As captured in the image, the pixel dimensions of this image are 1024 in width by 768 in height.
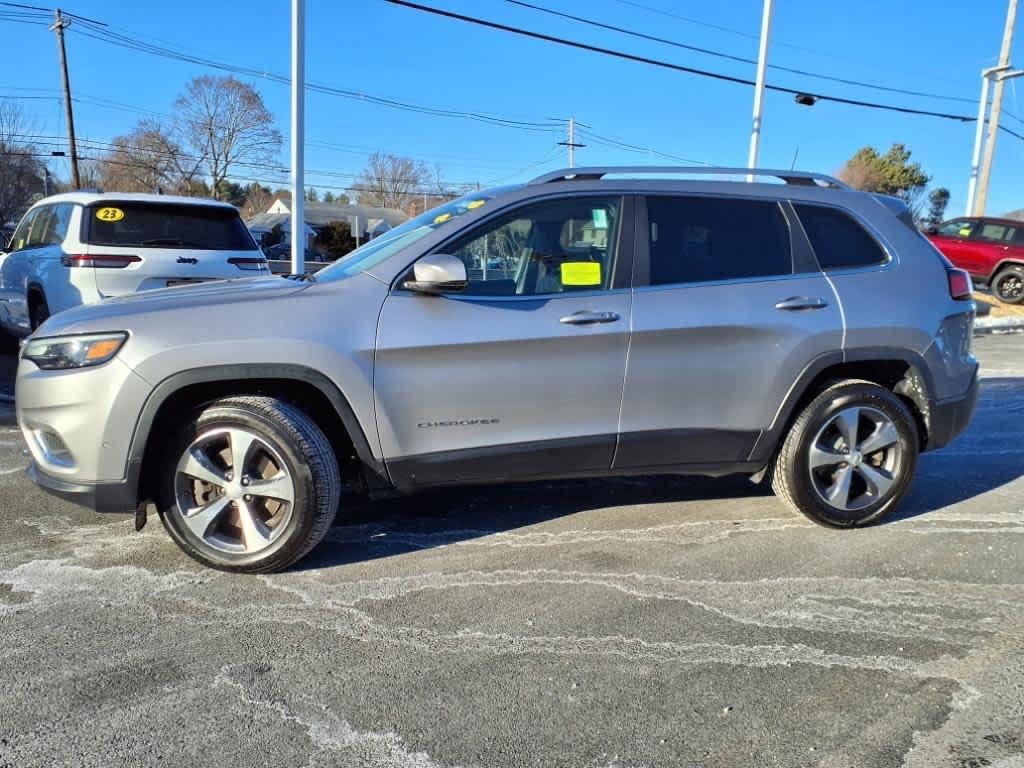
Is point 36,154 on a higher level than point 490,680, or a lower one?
higher

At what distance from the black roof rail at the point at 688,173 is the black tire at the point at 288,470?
167cm

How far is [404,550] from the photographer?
12.3 ft

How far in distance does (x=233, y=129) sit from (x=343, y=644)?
62713 mm

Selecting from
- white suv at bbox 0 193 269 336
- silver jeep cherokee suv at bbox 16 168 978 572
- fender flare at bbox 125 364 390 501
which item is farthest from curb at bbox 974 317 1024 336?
fender flare at bbox 125 364 390 501

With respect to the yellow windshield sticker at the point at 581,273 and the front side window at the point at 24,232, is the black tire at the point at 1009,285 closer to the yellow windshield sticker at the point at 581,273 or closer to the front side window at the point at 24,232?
the yellow windshield sticker at the point at 581,273

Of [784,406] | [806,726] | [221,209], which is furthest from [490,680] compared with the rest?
[221,209]

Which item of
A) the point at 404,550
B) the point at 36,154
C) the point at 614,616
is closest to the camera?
the point at 614,616

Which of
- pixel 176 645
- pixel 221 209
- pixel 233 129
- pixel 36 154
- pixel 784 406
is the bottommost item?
pixel 176 645

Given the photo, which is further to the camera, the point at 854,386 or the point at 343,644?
the point at 854,386

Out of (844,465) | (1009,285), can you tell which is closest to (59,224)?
(844,465)

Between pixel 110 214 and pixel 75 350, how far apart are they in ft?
14.8

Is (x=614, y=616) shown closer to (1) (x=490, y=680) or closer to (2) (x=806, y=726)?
(1) (x=490, y=680)

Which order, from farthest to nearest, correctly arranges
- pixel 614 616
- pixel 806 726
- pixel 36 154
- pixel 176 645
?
pixel 36 154 → pixel 614 616 → pixel 176 645 → pixel 806 726

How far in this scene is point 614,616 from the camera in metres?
3.12
